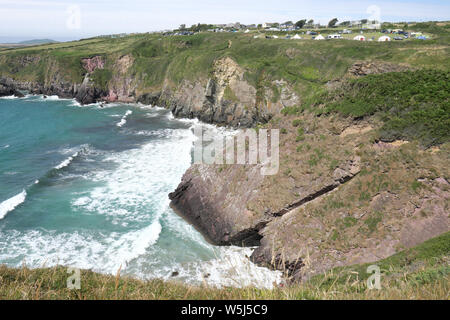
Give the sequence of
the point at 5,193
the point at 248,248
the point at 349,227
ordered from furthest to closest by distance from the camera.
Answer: the point at 5,193 → the point at 248,248 → the point at 349,227

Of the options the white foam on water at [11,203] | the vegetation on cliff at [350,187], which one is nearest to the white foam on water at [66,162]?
the white foam on water at [11,203]

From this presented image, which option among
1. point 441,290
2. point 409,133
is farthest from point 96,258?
point 409,133

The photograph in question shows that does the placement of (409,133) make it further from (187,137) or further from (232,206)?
(187,137)

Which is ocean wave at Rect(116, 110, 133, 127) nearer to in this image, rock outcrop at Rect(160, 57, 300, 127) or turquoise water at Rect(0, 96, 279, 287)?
turquoise water at Rect(0, 96, 279, 287)

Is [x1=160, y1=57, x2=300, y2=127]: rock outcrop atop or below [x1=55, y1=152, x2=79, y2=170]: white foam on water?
atop

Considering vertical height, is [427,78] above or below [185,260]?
above

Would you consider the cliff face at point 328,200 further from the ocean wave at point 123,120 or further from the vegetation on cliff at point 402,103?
the ocean wave at point 123,120

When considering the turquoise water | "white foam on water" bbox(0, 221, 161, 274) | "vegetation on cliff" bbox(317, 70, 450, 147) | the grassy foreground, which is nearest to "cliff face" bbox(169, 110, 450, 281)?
"vegetation on cliff" bbox(317, 70, 450, 147)
